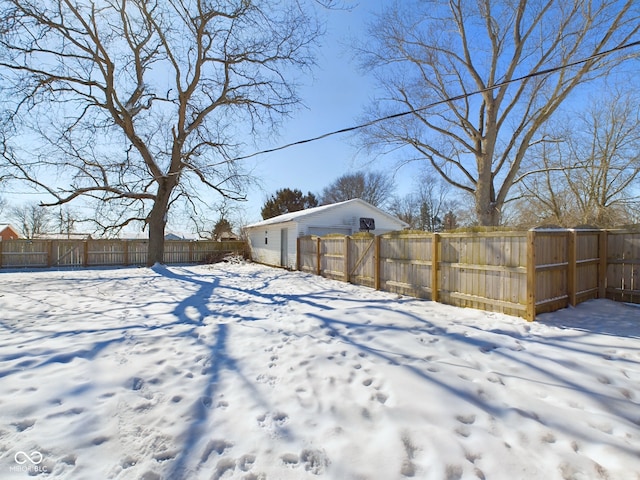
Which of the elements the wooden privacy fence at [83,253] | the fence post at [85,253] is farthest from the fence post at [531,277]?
Result: the fence post at [85,253]

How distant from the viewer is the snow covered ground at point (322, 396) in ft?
6.46

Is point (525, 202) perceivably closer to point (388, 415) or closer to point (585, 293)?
point (585, 293)

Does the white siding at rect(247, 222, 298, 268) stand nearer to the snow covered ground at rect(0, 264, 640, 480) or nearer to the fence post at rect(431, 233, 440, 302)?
the fence post at rect(431, 233, 440, 302)

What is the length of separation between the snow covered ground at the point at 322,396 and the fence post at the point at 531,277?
19 cm

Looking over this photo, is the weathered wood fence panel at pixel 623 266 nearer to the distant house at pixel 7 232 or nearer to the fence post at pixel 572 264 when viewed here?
the fence post at pixel 572 264

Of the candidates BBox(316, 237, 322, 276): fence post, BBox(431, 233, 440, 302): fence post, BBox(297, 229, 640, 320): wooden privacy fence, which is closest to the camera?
Result: BBox(297, 229, 640, 320): wooden privacy fence

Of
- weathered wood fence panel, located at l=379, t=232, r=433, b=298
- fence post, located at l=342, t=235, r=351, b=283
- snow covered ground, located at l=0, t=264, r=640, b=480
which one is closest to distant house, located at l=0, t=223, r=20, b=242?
snow covered ground, located at l=0, t=264, r=640, b=480

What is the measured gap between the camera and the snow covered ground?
77.5 inches

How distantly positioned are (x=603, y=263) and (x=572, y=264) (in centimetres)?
126

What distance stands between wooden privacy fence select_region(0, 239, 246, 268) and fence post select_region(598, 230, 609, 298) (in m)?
17.7

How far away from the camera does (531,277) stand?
5008 mm

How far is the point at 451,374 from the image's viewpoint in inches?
126

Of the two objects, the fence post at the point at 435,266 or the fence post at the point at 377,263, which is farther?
the fence post at the point at 377,263

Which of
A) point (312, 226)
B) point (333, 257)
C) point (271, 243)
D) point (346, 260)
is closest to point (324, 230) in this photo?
point (312, 226)
